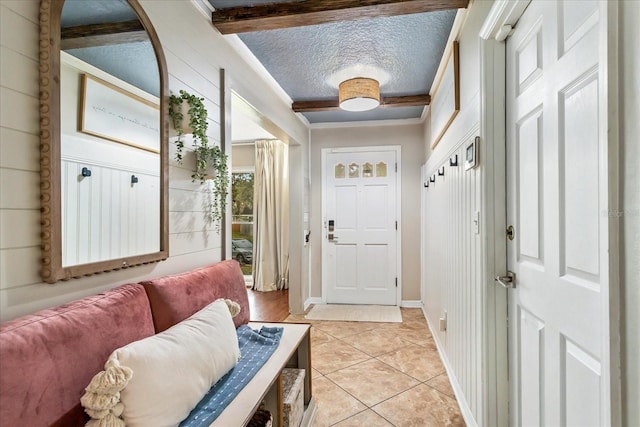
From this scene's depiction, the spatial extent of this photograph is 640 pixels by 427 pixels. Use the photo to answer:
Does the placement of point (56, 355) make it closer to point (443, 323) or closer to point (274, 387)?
point (274, 387)

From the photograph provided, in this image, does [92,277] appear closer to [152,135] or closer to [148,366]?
[148,366]

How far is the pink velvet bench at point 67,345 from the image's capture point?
805 mm

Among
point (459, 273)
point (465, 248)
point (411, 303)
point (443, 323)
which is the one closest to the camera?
point (465, 248)

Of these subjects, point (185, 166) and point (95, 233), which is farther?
point (185, 166)

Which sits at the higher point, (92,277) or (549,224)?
(549,224)

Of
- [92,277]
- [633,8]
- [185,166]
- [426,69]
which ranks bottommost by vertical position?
[92,277]

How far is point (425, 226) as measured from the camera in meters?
4.09

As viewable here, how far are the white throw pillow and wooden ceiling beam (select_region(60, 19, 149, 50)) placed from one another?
40.6 inches

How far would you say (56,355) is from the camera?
91 cm

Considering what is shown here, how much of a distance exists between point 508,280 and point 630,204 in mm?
860

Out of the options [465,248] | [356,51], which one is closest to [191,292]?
[465,248]

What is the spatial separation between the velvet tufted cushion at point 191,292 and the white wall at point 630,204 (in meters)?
1.44

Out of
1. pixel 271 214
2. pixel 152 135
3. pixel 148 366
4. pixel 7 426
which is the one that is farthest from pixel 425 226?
pixel 7 426

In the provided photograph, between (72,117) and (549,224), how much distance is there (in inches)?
64.8
